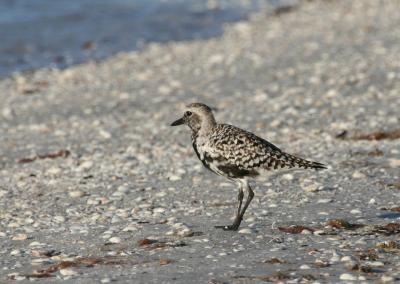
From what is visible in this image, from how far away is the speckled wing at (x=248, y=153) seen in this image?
32.1ft

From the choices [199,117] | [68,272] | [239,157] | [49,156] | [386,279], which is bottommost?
[386,279]

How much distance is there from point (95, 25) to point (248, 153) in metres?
24.0

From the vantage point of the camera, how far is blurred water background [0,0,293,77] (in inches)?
1110

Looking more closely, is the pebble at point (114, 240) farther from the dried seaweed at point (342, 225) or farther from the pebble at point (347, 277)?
the pebble at point (347, 277)

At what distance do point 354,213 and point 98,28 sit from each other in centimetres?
2346

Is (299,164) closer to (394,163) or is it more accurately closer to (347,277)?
(347,277)

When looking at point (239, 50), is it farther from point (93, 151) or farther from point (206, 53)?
point (93, 151)

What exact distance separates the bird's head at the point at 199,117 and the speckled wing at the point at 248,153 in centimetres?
26

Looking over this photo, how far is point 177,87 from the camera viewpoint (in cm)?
2075

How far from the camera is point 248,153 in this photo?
981 cm

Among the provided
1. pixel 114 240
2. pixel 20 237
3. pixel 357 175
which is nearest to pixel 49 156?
pixel 20 237

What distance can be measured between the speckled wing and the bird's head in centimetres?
26

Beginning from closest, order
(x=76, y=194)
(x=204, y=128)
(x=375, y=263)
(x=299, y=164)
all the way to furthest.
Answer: (x=375, y=263)
(x=299, y=164)
(x=204, y=128)
(x=76, y=194)

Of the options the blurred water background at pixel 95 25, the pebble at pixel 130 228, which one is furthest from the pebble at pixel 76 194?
the blurred water background at pixel 95 25
